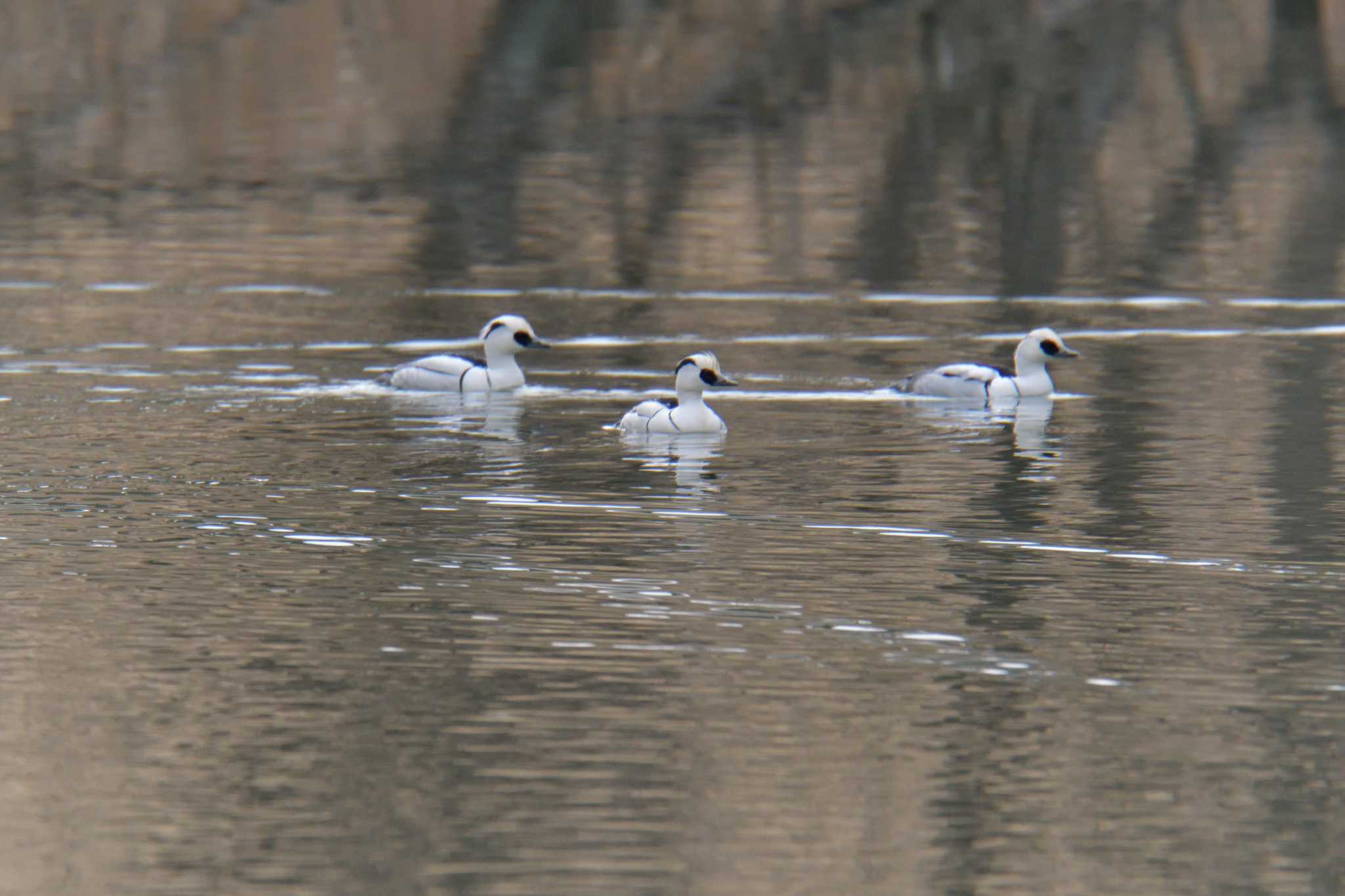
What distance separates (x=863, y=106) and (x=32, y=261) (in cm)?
2538

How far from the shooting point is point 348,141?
156ft

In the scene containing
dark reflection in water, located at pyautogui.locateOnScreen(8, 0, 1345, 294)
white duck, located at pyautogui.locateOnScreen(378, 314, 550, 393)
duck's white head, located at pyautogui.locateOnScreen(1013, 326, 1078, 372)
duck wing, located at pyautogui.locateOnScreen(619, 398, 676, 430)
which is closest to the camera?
duck wing, located at pyautogui.locateOnScreen(619, 398, 676, 430)

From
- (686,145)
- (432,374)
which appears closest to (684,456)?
(432,374)

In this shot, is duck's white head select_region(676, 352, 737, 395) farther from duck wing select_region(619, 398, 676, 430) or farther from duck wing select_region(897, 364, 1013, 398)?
duck wing select_region(897, 364, 1013, 398)

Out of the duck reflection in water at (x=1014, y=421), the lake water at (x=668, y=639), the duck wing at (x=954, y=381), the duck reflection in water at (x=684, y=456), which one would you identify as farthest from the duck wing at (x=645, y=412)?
the duck wing at (x=954, y=381)

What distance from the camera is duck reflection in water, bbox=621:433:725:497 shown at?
58.6 feet

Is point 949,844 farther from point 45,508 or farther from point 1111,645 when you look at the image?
point 45,508

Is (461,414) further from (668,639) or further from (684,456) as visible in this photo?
(668,639)

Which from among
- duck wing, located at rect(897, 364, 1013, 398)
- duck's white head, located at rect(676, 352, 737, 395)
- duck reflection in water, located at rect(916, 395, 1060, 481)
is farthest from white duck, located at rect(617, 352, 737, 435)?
duck wing, located at rect(897, 364, 1013, 398)

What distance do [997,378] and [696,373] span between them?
3.32 metres

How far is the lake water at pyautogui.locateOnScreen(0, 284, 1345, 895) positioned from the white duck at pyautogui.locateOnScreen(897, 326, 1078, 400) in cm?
20

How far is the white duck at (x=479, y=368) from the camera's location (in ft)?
75.8

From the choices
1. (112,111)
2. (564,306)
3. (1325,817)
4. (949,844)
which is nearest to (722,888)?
(949,844)

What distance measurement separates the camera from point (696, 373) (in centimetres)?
2034
